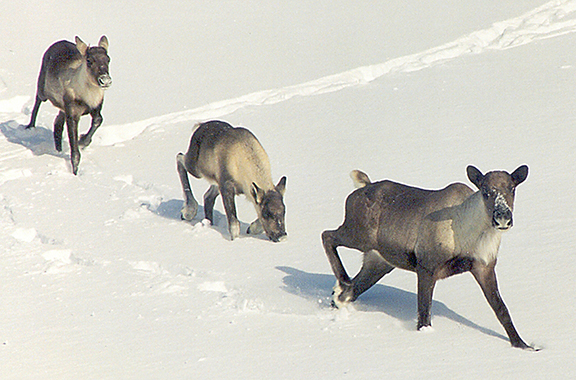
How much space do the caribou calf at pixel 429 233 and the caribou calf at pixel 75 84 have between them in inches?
228

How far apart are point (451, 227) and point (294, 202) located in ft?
14.3

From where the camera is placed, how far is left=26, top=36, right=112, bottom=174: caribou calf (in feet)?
39.1

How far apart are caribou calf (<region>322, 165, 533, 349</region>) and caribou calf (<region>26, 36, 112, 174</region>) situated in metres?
5.79

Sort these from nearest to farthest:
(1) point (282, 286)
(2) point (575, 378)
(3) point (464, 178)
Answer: (2) point (575, 378)
(1) point (282, 286)
(3) point (464, 178)

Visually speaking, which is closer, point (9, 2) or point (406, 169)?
point (406, 169)

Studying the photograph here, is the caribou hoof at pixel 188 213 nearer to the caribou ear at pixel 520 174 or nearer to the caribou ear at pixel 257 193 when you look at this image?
the caribou ear at pixel 257 193

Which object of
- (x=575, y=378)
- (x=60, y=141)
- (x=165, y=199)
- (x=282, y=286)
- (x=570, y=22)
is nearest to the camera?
(x=575, y=378)

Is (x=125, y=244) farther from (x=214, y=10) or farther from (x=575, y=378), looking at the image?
(x=214, y=10)

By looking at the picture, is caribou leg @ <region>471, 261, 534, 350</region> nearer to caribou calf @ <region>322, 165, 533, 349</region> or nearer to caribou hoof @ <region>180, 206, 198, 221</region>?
caribou calf @ <region>322, 165, 533, 349</region>

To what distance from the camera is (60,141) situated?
13.3m

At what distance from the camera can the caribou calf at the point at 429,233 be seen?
618 centimetres

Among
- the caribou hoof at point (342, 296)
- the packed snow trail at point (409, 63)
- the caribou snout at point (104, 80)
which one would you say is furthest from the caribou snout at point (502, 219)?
the packed snow trail at point (409, 63)

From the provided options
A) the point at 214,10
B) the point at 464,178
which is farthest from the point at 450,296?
the point at 214,10

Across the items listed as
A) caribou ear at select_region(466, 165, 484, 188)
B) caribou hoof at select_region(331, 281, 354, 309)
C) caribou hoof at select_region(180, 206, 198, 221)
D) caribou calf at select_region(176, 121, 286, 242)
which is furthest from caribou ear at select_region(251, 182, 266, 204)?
caribou ear at select_region(466, 165, 484, 188)
